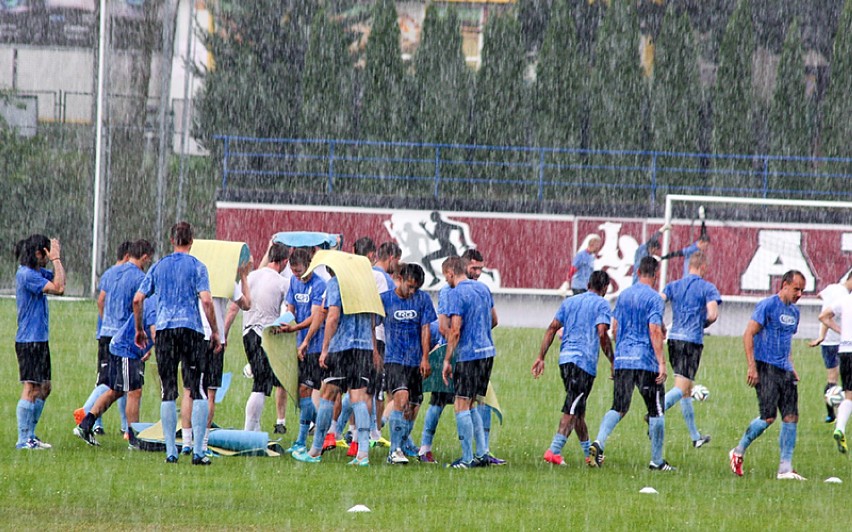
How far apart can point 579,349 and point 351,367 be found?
2.18m

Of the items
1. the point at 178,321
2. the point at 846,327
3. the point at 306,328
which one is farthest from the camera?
the point at 846,327

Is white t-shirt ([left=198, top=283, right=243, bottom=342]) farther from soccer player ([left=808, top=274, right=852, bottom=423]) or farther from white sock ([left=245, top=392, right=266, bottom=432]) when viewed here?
soccer player ([left=808, top=274, right=852, bottom=423])

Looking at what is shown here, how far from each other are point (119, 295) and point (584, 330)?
4.51 meters

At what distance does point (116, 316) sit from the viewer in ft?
40.9

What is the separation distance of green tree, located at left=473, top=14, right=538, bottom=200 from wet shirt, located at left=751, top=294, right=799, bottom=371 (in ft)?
70.1

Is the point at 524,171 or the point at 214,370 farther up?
the point at 524,171

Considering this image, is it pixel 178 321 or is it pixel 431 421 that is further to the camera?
pixel 431 421

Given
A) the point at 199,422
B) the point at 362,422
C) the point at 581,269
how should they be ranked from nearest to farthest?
the point at 199,422 → the point at 362,422 → the point at 581,269

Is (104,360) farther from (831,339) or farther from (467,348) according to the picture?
(831,339)

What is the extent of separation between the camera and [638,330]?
11.8 meters

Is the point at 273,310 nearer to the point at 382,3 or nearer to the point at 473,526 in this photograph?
the point at 473,526

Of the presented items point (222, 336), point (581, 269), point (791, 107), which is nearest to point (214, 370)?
point (222, 336)

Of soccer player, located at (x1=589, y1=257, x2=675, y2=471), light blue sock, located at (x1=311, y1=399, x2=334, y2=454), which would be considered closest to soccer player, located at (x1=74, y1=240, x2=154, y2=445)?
light blue sock, located at (x1=311, y1=399, x2=334, y2=454)

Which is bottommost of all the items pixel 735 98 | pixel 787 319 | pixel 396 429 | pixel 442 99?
pixel 396 429
